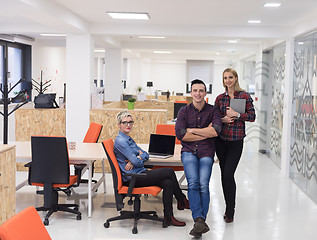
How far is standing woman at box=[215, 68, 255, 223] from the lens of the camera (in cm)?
500

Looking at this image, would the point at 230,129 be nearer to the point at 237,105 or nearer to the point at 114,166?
the point at 237,105

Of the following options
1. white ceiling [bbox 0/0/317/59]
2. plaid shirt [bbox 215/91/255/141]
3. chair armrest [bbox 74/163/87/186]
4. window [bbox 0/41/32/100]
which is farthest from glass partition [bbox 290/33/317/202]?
window [bbox 0/41/32/100]

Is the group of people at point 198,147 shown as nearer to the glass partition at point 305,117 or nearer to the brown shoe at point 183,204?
the brown shoe at point 183,204

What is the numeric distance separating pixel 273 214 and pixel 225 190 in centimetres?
95

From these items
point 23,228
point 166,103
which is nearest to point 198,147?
point 23,228

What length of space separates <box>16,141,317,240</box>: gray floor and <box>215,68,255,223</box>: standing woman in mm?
518

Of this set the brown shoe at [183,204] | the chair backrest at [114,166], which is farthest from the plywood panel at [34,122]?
the chair backrest at [114,166]

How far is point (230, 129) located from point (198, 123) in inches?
16.9

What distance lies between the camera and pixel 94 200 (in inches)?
242

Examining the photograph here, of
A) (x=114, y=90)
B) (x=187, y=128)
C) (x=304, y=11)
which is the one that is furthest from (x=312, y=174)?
(x=114, y=90)

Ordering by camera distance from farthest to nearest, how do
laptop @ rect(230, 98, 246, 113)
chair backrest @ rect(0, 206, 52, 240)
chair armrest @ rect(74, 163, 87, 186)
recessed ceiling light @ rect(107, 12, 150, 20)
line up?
recessed ceiling light @ rect(107, 12, 150, 20) → chair armrest @ rect(74, 163, 87, 186) → laptop @ rect(230, 98, 246, 113) → chair backrest @ rect(0, 206, 52, 240)

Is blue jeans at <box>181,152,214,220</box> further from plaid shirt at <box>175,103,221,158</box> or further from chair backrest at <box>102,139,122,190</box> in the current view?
chair backrest at <box>102,139,122,190</box>

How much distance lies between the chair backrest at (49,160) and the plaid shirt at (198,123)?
1.31 m

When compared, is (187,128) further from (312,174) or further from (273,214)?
(312,174)
